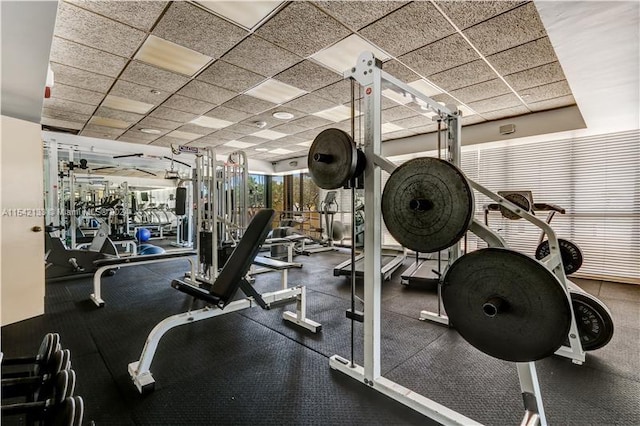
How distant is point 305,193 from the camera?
31.2ft

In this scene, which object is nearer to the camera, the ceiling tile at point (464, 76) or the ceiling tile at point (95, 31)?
the ceiling tile at point (95, 31)

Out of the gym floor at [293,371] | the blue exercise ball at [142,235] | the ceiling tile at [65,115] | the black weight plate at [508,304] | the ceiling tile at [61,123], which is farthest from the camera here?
the blue exercise ball at [142,235]

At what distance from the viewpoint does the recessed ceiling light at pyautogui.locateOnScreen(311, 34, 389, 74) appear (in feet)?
8.81

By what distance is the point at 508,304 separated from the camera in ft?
3.69

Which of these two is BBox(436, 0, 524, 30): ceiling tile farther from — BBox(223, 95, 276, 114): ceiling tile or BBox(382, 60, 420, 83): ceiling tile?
BBox(223, 95, 276, 114): ceiling tile

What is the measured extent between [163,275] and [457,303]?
4582mm

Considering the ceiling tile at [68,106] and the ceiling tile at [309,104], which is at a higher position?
the ceiling tile at [309,104]

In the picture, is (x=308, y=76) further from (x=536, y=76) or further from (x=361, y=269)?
(x=361, y=269)

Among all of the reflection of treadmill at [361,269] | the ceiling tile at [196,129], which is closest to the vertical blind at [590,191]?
the reflection of treadmill at [361,269]

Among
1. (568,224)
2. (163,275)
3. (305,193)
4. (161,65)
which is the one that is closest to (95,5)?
(161,65)

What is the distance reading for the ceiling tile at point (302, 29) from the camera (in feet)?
7.47

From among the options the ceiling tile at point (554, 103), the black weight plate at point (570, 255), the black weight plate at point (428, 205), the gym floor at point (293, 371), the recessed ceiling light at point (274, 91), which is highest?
the recessed ceiling light at point (274, 91)

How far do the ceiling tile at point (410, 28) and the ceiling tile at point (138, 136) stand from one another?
5.26 metres

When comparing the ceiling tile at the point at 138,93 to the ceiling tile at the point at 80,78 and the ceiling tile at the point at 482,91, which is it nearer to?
the ceiling tile at the point at 80,78
